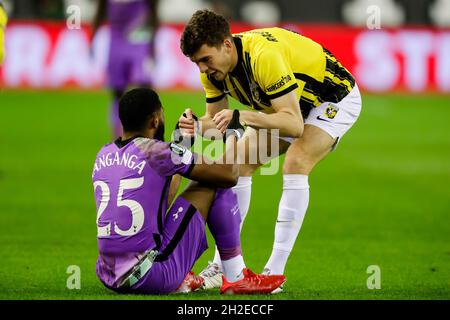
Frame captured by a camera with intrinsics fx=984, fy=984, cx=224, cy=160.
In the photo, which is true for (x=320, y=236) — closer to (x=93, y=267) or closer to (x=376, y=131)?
(x=93, y=267)

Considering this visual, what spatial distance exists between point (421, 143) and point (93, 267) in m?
10.2

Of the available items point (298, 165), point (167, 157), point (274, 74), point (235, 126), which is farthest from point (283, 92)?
point (167, 157)

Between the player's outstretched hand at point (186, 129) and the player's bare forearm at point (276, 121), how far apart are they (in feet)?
1.25

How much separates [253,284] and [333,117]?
1.34 metres

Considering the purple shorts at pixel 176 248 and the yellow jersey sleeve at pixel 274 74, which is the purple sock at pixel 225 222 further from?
the yellow jersey sleeve at pixel 274 74

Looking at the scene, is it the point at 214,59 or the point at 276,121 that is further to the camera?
the point at 214,59

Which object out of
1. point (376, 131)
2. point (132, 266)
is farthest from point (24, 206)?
point (376, 131)

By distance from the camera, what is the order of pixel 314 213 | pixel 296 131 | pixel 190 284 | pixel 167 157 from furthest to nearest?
1. pixel 314 213
2. pixel 190 284
3. pixel 296 131
4. pixel 167 157

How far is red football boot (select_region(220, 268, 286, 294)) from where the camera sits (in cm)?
631

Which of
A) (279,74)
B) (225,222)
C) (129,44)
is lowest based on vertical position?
(225,222)

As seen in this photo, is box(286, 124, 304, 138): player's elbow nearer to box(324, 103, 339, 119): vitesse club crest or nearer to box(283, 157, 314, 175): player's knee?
box(283, 157, 314, 175): player's knee

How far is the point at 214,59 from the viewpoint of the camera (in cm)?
631

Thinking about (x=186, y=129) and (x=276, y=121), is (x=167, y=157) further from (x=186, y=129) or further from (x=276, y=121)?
(x=276, y=121)

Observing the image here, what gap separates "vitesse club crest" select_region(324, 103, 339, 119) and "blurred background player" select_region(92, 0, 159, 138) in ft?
25.5
